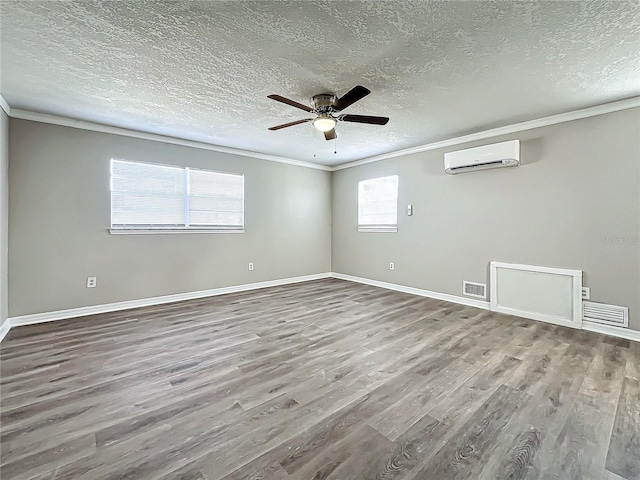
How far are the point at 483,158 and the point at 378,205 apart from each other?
2.02 metres

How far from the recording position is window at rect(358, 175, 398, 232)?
5258 mm

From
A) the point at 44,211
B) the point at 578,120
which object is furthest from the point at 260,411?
the point at 578,120

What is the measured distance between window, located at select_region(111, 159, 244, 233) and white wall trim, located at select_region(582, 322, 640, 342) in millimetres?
4958

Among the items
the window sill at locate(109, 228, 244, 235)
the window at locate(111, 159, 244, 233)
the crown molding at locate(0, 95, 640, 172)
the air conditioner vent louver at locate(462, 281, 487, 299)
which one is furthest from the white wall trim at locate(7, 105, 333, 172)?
the air conditioner vent louver at locate(462, 281, 487, 299)

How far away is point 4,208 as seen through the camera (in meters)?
3.15

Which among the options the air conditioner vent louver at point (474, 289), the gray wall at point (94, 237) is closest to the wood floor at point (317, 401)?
the gray wall at point (94, 237)

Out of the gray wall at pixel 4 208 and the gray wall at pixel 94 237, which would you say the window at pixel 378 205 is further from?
the gray wall at pixel 4 208

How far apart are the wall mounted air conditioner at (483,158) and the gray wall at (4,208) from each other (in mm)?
5382

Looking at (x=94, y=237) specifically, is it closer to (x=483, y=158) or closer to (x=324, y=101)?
(x=324, y=101)

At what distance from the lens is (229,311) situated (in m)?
3.93

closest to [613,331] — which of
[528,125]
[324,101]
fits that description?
[528,125]

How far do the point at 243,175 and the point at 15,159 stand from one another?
281 centimetres

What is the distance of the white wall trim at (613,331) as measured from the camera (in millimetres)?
2992

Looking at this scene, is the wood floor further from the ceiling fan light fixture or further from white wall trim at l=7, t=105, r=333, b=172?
white wall trim at l=7, t=105, r=333, b=172
